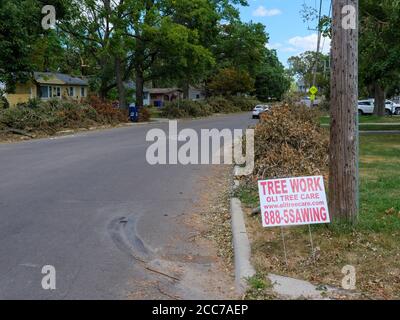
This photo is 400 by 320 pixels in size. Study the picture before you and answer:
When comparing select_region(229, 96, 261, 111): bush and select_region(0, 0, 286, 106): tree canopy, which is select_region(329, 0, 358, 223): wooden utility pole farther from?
select_region(229, 96, 261, 111): bush

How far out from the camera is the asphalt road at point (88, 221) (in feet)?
16.7

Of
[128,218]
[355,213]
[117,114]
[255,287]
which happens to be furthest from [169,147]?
[117,114]

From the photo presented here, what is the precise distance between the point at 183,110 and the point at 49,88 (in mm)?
18698

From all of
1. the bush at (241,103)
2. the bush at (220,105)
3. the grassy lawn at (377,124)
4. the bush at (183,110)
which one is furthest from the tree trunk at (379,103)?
the bush at (241,103)

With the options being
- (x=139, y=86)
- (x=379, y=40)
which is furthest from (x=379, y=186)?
(x=139, y=86)

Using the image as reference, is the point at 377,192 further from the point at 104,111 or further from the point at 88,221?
the point at 104,111

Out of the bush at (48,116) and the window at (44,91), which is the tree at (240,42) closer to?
the window at (44,91)

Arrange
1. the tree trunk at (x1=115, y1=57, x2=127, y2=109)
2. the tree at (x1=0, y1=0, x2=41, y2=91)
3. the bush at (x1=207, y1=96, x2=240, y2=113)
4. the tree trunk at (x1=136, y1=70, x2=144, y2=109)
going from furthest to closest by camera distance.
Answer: the bush at (x1=207, y1=96, x2=240, y2=113), the tree trunk at (x1=136, y1=70, x2=144, y2=109), the tree trunk at (x1=115, y1=57, x2=127, y2=109), the tree at (x1=0, y1=0, x2=41, y2=91)

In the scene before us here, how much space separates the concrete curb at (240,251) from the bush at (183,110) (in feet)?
125

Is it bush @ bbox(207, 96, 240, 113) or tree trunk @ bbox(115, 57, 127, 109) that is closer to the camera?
tree trunk @ bbox(115, 57, 127, 109)

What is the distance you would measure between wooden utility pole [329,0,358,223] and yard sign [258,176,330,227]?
0.60 metres

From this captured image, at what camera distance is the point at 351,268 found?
5.23 meters

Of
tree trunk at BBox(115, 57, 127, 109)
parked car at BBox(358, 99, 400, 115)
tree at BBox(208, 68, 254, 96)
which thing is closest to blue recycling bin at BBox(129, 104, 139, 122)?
tree trunk at BBox(115, 57, 127, 109)

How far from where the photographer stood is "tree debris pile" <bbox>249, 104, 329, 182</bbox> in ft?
34.2
